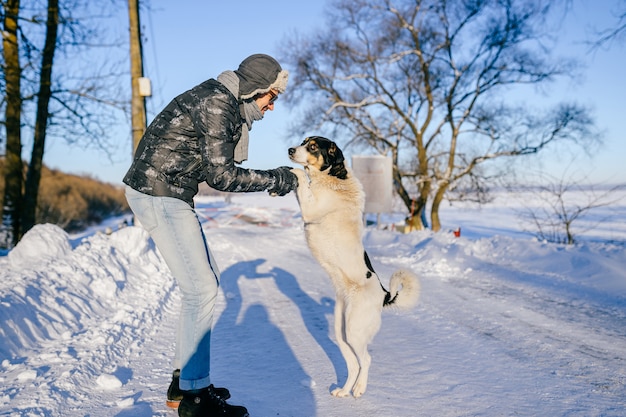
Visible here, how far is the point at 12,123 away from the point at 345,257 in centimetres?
945

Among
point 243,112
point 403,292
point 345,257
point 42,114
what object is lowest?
point 403,292

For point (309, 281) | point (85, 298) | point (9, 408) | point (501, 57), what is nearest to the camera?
point (9, 408)

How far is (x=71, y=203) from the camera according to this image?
25.3 m

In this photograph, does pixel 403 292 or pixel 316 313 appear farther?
pixel 316 313

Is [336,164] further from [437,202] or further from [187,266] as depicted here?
[437,202]

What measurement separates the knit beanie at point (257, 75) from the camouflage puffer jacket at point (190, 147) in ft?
0.48

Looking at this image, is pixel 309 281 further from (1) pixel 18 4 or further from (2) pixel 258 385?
(1) pixel 18 4

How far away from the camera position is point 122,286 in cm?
607

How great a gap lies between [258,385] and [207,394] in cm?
62

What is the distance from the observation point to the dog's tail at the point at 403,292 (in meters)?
3.35

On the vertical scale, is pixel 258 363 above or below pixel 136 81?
below

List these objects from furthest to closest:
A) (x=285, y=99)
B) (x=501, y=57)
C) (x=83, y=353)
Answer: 1. (x=285, y=99)
2. (x=501, y=57)
3. (x=83, y=353)

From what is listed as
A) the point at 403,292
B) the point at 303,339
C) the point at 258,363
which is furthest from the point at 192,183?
the point at 303,339

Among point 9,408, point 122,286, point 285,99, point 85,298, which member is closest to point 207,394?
point 9,408
